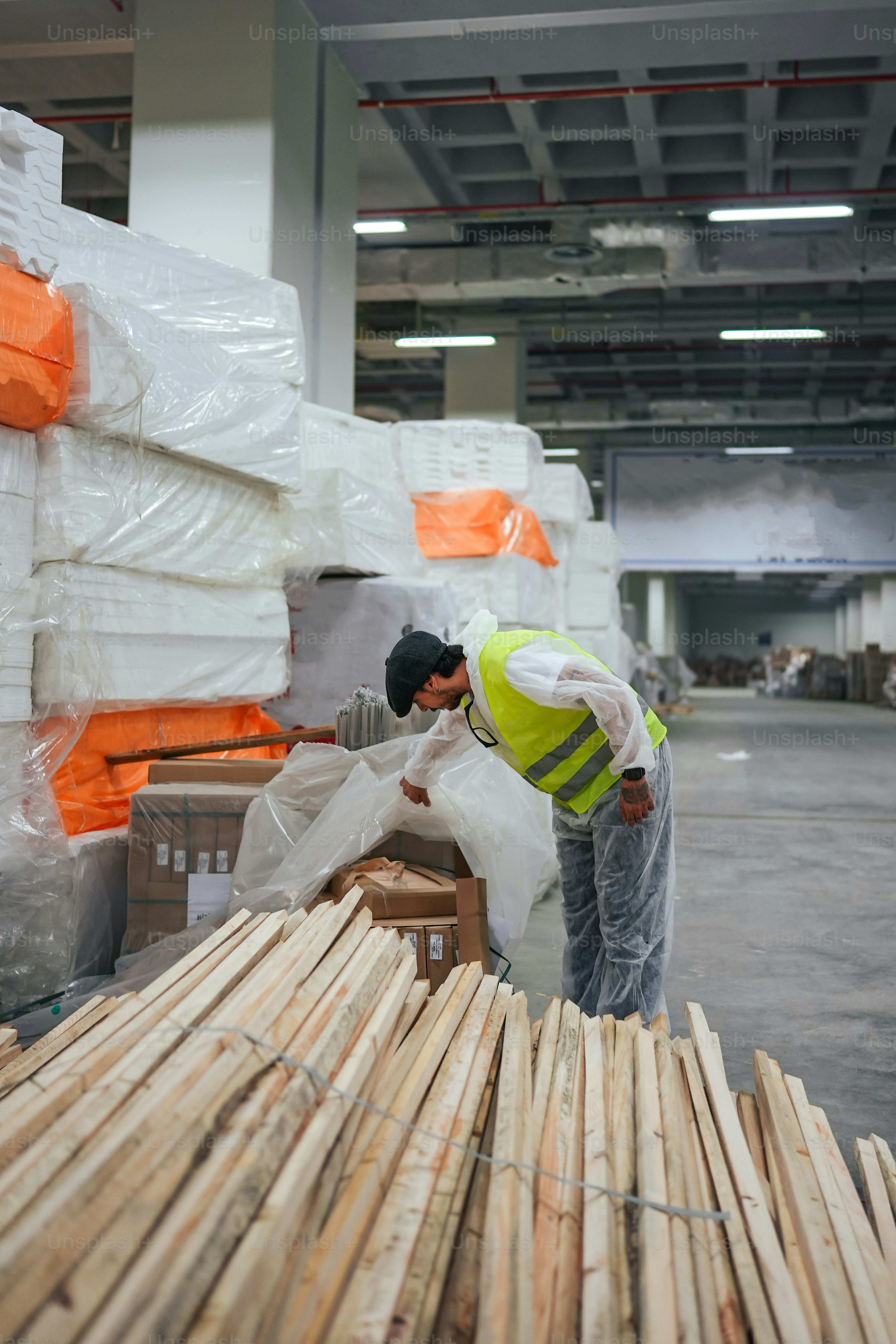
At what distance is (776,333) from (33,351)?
11094mm

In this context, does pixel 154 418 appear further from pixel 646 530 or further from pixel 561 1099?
pixel 646 530

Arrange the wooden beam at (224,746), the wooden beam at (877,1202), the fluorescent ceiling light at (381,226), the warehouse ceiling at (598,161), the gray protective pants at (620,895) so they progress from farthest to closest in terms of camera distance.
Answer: the fluorescent ceiling light at (381,226) < the warehouse ceiling at (598,161) < the wooden beam at (224,746) < the gray protective pants at (620,895) < the wooden beam at (877,1202)

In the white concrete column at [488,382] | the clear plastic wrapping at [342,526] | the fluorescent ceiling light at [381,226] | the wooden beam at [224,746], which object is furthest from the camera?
the white concrete column at [488,382]

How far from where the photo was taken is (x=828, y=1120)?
3066 millimetres

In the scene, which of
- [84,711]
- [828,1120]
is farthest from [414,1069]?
[84,711]

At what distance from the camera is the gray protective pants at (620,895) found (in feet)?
10.5

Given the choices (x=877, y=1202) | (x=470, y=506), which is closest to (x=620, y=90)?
(x=470, y=506)

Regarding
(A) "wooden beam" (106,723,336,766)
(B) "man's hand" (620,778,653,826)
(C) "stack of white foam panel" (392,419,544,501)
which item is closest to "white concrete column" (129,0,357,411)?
(C) "stack of white foam panel" (392,419,544,501)

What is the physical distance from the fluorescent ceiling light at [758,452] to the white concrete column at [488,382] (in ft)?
19.1

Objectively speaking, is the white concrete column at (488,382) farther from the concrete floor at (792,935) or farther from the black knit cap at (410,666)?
the black knit cap at (410,666)

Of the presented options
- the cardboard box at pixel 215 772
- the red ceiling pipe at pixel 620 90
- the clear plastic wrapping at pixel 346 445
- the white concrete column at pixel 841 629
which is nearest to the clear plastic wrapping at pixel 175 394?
the clear plastic wrapping at pixel 346 445

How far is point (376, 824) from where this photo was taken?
349 cm

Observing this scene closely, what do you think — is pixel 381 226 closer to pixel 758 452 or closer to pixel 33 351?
pixel 33 351

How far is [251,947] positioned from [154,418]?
7.63ft
